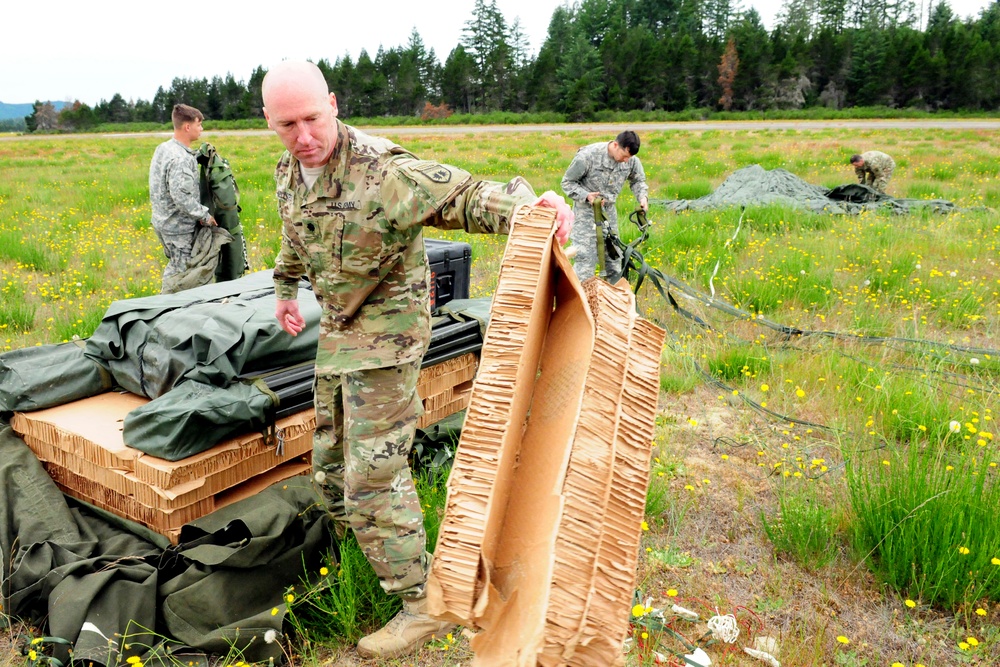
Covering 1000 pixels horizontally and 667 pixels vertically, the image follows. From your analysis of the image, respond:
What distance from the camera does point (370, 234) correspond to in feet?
7.77

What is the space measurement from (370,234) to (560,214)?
99cm

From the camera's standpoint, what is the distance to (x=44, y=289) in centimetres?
638

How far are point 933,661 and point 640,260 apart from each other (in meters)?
4.23

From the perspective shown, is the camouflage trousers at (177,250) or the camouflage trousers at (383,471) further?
the camouflage trousers at (177,250)

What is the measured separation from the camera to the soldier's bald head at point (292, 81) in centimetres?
219

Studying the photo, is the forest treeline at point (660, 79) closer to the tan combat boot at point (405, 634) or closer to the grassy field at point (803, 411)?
the grassy field at point (803, 411)

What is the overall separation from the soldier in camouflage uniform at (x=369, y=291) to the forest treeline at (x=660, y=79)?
4368 cm

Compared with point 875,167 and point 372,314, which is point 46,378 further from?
point 875,167

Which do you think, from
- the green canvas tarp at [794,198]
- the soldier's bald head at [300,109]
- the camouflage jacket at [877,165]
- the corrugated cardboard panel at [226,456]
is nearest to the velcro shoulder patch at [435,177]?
the soldier's bald head at [300,109]

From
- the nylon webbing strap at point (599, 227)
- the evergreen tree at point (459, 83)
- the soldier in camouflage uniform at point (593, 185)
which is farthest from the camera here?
Answer: the evergreen tree at point (459, 83)

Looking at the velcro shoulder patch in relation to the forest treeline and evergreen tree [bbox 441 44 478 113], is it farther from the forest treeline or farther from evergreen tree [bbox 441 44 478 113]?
evergreen tree [bbox 441 44 478 113]

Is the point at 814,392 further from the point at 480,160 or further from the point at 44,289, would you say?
the point at 480,160

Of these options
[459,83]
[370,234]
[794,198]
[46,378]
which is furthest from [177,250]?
[459,83]

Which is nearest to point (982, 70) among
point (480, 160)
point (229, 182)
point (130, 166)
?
point (480, 160)
